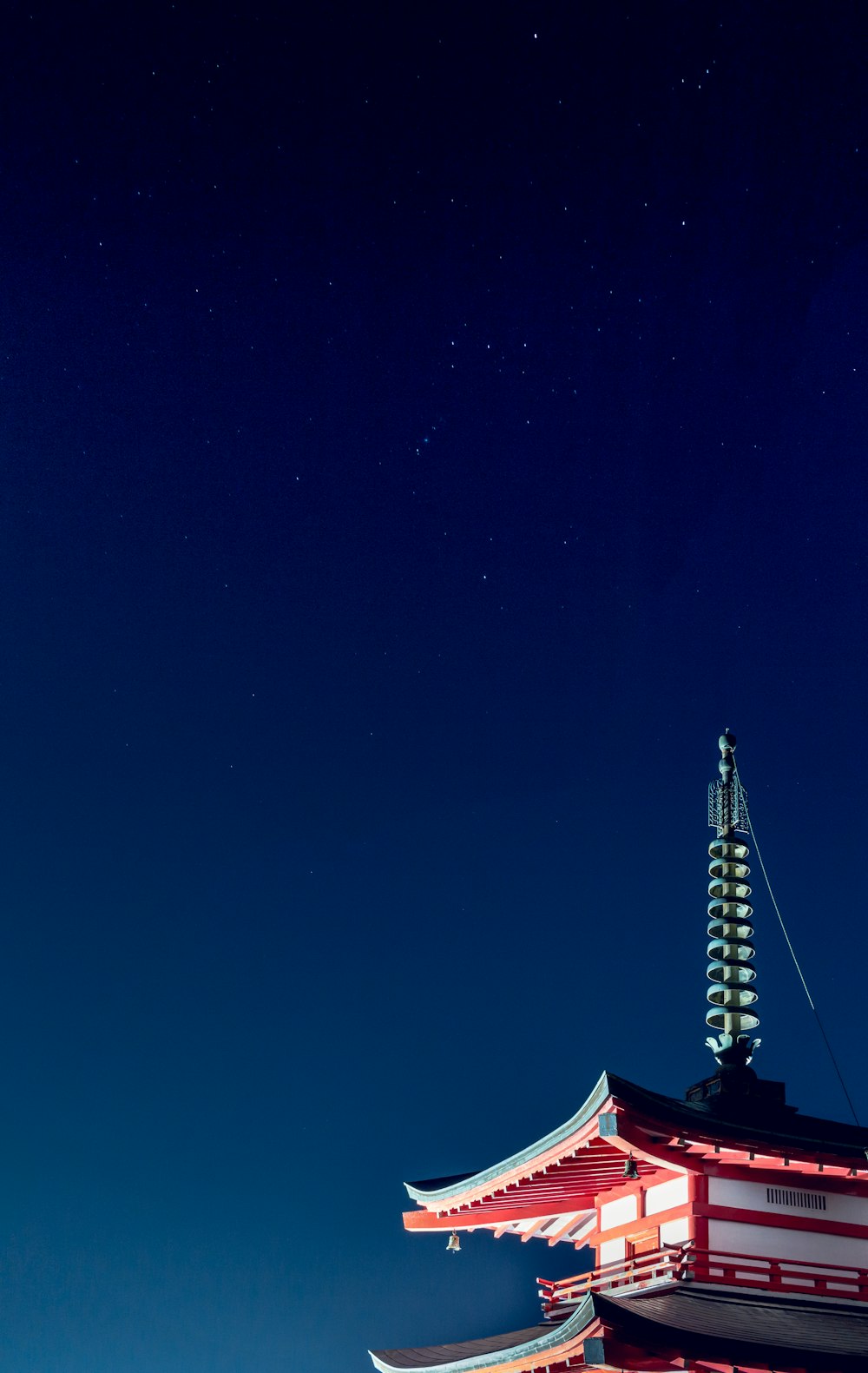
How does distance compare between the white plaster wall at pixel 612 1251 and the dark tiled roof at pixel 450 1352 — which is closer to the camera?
the dark tiled roof at pixel 450 1352

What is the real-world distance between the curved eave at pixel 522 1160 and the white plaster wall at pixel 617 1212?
1.77 m

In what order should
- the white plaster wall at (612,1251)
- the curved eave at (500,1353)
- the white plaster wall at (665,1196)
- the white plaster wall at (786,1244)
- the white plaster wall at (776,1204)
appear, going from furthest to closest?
the white plaster wall at (612,1251) → the white plaster wall at (665,1196) → the white plaster wall at (776,1204) → the white plaster wall at (786,1244) → the curved eave at (500,1353)

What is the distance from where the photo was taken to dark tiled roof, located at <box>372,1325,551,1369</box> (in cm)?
1714

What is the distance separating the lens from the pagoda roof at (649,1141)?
46.6 feet

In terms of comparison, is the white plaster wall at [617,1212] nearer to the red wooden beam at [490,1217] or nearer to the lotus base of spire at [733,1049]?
the red wooden beam at [490,1217]

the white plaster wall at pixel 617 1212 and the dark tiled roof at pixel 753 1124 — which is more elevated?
the dark tiled roof at pixel 753 1124

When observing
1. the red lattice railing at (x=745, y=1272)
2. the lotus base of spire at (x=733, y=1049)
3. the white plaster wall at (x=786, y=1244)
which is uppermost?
the lotus base of spire at (x=733, y=1049)

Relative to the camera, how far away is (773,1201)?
1568 centimetres

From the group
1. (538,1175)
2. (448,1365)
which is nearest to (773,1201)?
(538,1175)

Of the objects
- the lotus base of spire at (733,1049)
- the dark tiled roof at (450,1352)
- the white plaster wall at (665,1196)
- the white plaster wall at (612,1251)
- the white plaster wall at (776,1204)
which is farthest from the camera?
the lotus base of spire at (733,1049)

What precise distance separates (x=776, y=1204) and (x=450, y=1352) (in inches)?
217

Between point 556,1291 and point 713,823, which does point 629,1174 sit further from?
point 713,823

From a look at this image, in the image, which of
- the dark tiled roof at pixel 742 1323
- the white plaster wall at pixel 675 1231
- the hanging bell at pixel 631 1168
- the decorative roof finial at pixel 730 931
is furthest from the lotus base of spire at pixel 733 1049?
the dark tiled roof at pixel 742 1323

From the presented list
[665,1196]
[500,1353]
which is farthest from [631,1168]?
[500,1353]
